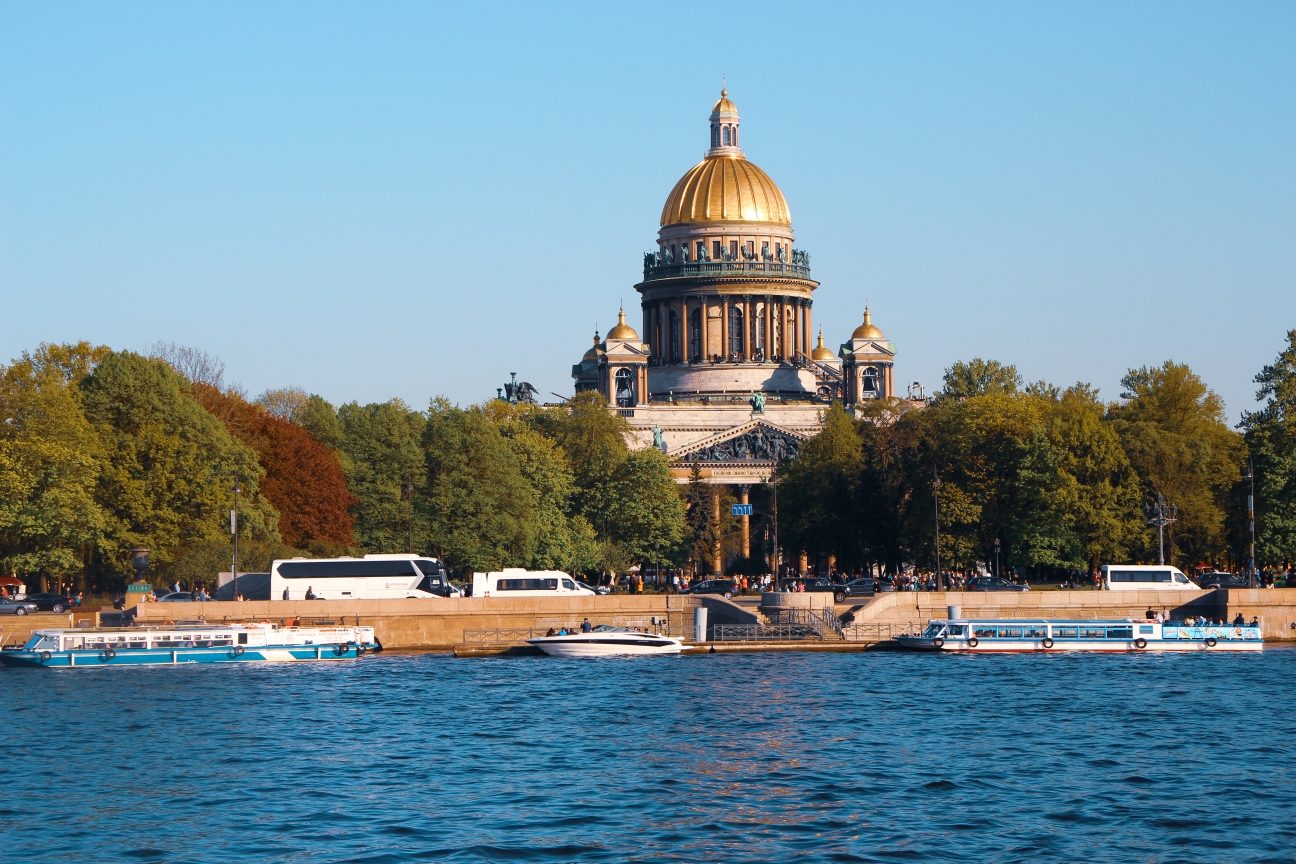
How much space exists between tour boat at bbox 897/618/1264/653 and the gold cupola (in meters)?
78.7

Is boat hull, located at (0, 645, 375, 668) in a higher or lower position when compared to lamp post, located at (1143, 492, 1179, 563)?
lower

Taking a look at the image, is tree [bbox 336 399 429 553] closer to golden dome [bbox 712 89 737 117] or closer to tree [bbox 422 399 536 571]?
tree [bbox 422 399 536 571]

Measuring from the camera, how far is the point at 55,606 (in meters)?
68.0

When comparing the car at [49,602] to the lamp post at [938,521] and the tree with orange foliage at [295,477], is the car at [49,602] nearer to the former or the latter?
the tree with orange foliage at [295,477]

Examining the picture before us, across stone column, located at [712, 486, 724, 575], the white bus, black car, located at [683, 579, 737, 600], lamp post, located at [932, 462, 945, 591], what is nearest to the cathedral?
stone column, located at [712, 486, 724, 575]

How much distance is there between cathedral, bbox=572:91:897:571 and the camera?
134625 mm

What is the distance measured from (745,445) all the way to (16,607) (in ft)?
219

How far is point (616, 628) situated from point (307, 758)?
79.5 feet

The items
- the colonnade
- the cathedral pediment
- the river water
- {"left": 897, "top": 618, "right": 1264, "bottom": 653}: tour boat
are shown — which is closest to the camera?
the river water

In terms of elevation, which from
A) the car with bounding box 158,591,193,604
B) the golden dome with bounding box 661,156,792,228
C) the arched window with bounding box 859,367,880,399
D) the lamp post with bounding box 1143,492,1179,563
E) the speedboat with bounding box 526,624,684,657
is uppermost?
the golden dome with bounding box 661,156,792,228

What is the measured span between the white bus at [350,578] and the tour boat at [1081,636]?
16068mm

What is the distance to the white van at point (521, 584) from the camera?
68500 millimetres

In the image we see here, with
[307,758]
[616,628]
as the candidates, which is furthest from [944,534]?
[307,758]

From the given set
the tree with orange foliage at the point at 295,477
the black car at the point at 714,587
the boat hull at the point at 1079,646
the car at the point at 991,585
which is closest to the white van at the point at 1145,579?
the boat hull at the point at 1079,646
